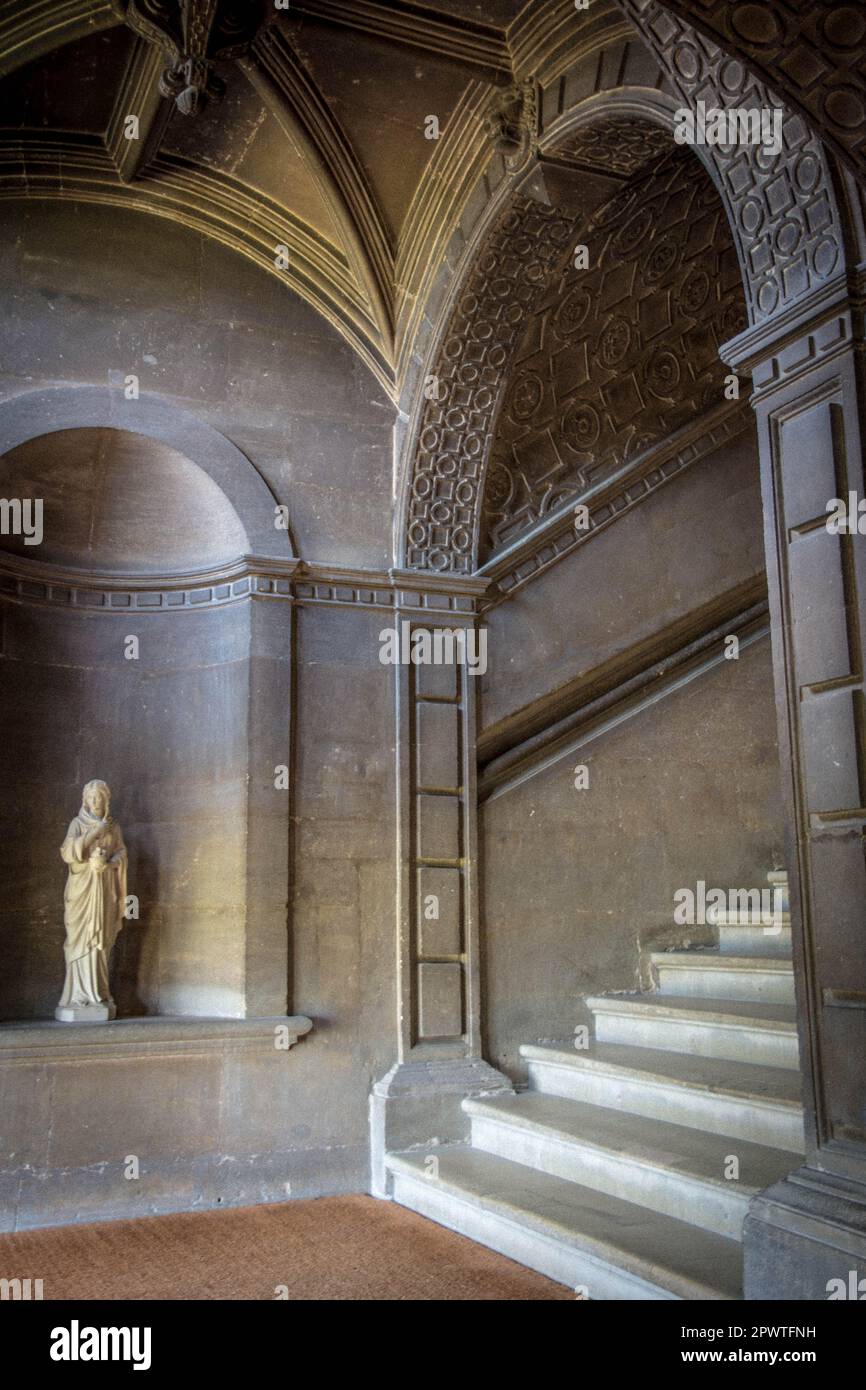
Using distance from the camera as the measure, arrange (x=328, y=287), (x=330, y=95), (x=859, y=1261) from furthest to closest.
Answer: (x=328, y=287)
(x=330, y=95)
(x=859, y=1261)

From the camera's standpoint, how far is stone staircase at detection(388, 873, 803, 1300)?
4332 millimetres

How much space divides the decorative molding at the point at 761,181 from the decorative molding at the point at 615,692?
135 inches

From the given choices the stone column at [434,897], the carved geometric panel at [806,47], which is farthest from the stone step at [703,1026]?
the carved geometric panel at [806,47]

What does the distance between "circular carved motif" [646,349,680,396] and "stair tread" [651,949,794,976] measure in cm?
339

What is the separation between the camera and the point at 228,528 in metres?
6.84

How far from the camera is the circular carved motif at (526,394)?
7122 millimetres

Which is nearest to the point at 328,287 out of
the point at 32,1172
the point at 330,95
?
the point at 330,95

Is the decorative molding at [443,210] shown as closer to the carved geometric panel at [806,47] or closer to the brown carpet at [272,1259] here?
the carved geometric panel at [806,47]

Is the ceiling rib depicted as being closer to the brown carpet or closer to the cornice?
the cornice

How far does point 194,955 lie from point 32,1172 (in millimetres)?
1345

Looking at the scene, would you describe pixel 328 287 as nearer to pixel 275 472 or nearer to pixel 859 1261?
pixel 275 472

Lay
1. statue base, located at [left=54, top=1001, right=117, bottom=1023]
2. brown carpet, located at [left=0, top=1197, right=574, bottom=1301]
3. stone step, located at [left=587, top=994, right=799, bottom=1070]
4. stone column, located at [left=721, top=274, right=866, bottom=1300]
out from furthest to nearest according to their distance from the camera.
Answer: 1. statue base, located at [left=54, top=1001, right=117, bottom=1023]
2. stone step, located at [left=587, top=994, right=799, bottom=1070]
3. brown carpet, located at [left=0, top=1197, right=574, bottom=1301]
4. stone column, located at [left=721, top=274, right=866, bottom=1300]

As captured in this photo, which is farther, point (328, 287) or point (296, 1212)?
point (328, 287)

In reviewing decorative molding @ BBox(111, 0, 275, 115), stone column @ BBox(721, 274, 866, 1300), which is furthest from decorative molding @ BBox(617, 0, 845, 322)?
decorative molding @ BBox(111, 0, 275, 115)
